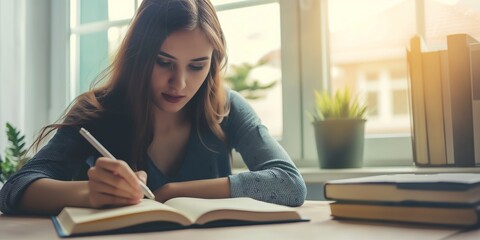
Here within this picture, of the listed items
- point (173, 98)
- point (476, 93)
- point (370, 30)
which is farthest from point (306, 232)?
point (370, 30)

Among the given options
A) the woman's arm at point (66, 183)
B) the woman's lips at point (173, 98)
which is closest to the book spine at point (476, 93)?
the woman's lips at point (173, 98)

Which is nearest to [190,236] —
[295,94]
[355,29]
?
[295,94]

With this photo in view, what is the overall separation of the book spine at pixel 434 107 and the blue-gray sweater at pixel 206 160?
1.35ft

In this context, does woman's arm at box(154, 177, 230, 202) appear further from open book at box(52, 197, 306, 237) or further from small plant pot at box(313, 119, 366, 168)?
small plant pot at box(313, 119, 366, 168)

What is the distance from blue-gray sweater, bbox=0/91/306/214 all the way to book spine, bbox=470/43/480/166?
0.49 meters

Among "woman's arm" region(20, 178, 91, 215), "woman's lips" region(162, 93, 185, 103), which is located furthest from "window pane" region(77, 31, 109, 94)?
"woman's arm" region(20, 178, 91, 215)

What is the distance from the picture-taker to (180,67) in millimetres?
1316

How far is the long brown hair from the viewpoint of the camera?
1336 millimetres

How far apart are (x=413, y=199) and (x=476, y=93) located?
777mm

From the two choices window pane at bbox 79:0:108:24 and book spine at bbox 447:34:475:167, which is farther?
window pane at bbox 79:0:108:24

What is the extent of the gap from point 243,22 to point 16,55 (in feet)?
2.88

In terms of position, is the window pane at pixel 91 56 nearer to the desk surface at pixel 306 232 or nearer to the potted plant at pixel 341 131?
the potted plant at pixel 341 131

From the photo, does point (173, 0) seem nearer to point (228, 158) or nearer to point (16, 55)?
point (228, 158)

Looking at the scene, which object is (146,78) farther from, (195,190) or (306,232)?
(306,232)
